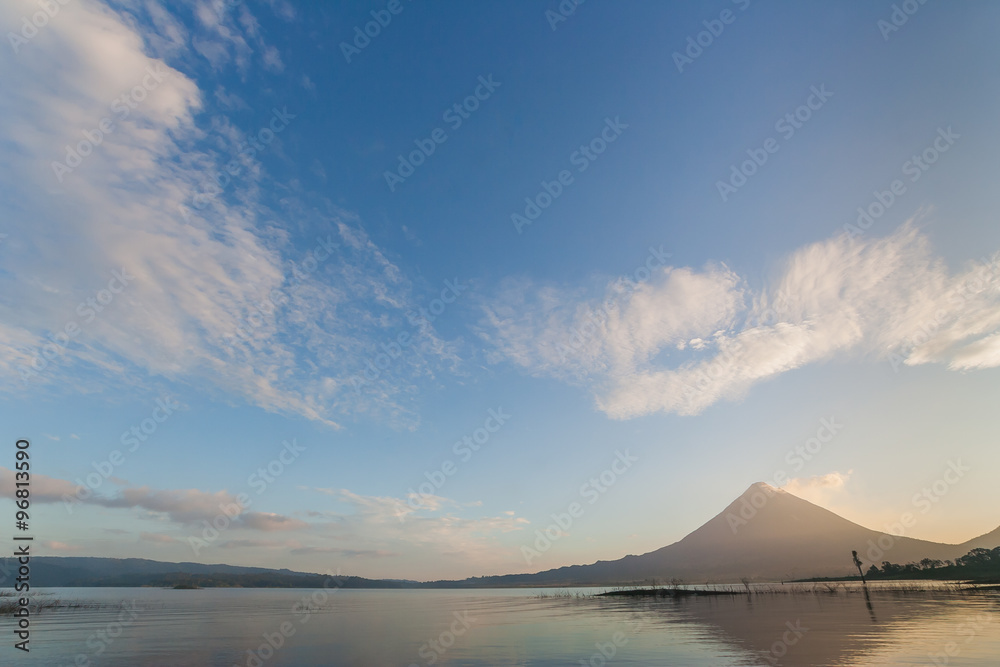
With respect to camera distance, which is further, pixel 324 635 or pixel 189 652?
pixel 324 635

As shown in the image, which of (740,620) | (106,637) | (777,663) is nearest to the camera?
(777,663)

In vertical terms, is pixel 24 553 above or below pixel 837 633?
above

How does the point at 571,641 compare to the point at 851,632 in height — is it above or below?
Result: below

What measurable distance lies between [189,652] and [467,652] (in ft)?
85.2

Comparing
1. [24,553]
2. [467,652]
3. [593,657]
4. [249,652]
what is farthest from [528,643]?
[24,553]

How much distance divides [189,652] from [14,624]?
4867 centimetres

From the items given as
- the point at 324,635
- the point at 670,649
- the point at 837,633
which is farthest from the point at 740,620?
the point at 324,635

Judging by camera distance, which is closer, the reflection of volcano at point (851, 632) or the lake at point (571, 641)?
the reflection of volcano at point (851, 632)

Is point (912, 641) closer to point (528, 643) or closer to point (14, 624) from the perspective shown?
point (528, 643)

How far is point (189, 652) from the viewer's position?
4100 centimetres

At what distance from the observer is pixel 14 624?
63.8 m

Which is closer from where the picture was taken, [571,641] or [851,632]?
[851,632]

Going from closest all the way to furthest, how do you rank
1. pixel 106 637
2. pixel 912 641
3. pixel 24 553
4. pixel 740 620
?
pixel 24 553 < pixel 912 641 < pixel 106 637 < pixel 740 620

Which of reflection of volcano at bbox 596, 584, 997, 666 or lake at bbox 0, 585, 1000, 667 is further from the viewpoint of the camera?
lake at bbox 0, 585, 1000, 667
